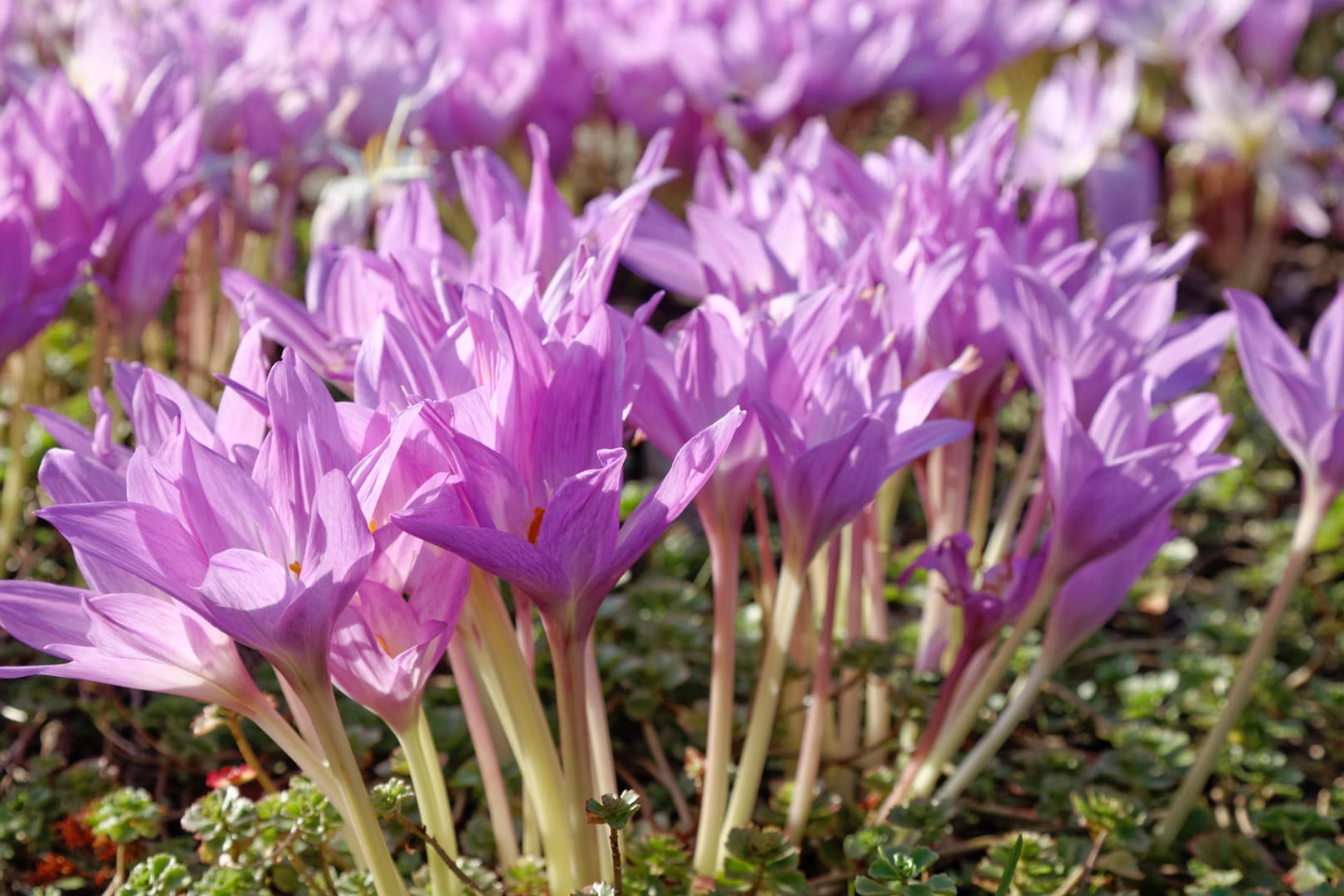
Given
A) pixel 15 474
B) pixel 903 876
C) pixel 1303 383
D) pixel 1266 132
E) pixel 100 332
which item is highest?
pixel 1266 132

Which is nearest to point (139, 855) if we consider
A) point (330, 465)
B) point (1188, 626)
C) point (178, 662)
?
point (178, 662)

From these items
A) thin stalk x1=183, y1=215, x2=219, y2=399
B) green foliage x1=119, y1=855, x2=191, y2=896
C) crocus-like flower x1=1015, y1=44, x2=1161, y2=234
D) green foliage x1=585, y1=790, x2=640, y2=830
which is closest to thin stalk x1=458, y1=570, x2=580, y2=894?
green foliage x1=585, y1=790, x2=640, y2=830

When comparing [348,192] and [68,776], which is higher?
[348,192]

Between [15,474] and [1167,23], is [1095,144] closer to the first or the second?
[1167,23]

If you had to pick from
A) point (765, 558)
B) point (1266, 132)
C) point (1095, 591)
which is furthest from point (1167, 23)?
point (765, 558)

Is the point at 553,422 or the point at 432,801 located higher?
the point at 553,422

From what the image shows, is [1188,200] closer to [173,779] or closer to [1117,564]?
[1117,564]
